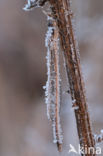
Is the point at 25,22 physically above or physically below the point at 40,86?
above

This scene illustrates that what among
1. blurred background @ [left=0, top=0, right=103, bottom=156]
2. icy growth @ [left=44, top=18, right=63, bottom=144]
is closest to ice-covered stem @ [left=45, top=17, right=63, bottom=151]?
icy growth @ [left=44, top=18, right=63, bottom=144]

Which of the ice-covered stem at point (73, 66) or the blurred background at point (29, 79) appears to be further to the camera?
the blurred background at point (29, 79)

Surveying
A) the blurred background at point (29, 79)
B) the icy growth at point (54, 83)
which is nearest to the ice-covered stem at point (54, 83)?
the icy growth at point (54, 83)

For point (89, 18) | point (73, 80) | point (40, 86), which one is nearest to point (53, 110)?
point (73, 80)

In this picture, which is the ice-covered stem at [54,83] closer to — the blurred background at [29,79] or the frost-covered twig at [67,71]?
the frost-covered twig at [67,71]

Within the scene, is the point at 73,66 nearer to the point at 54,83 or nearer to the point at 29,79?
the point at 54,83

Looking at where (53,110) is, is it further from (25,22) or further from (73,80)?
(25,22)
